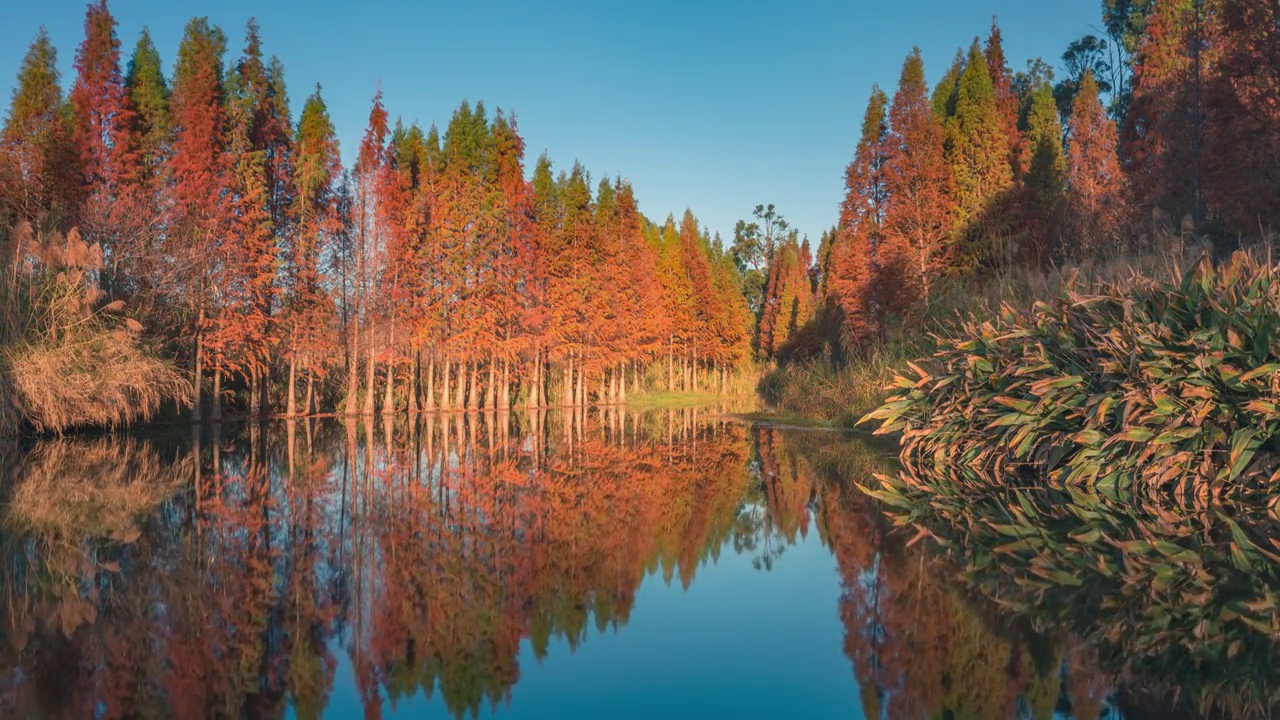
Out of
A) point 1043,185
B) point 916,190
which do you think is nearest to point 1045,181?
point 1043,185

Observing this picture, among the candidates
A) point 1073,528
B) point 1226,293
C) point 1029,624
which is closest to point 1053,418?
point 1226,293

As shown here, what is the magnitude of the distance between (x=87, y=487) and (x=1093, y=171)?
40.2 m

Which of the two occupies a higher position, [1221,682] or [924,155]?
[924,155]

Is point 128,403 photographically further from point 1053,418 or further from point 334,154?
point 1053,418

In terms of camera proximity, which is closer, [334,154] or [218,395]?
[218,395]

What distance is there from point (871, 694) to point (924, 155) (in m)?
29.1

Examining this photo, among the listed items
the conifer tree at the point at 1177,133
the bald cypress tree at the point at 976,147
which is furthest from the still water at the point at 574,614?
the bald cypress tree at the point at 976,147

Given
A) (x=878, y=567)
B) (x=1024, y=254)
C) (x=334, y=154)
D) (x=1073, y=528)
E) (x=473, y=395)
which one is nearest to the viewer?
(x=878, y=567)

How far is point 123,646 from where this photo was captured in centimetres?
406

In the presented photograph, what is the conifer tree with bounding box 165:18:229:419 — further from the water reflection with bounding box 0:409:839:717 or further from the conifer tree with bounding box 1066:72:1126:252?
the conifer tree with bounding box 1066:72:1126:252

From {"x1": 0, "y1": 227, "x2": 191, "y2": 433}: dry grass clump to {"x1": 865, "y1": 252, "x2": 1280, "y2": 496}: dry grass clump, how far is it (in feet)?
50.8

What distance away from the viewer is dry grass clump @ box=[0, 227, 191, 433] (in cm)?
1463

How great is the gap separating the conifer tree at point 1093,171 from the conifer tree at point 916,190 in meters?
4.38

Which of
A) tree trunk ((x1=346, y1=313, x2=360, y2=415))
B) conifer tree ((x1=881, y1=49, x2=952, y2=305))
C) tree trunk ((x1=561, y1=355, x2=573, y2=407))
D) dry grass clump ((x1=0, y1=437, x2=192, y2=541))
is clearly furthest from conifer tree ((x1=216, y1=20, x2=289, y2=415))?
conifer tree ((x1=881, y1=49, x2=952, y2=305))
